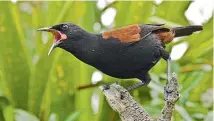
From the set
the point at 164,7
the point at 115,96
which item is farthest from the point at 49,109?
the point at 115,96

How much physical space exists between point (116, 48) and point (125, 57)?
0.09 ft

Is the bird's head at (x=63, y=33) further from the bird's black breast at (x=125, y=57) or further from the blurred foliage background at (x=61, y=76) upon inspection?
the blurred foliage background at (x=61, y=76)

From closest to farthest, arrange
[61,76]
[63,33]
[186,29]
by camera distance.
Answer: [63,33], [186,29], [61,76]

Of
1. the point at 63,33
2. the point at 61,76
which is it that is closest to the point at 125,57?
the point at 63,33

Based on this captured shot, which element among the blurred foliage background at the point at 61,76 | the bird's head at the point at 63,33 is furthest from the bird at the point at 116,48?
the blurred foliage background at the point at 61,76

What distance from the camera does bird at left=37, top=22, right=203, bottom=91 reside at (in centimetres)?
108

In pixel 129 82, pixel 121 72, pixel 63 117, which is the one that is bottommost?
pixel 63 117

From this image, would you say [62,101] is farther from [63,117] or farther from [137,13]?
[137,13]

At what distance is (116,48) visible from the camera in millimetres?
1117

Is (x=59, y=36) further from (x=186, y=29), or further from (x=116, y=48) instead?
(x=186, y=29)

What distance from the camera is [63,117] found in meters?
2.09

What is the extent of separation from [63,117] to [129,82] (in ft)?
0.97

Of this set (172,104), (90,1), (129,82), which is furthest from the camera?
(90,1)

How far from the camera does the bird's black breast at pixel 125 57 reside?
1102 mm
